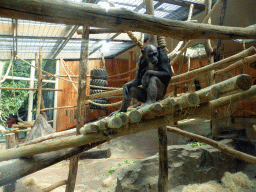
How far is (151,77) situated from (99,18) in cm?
106

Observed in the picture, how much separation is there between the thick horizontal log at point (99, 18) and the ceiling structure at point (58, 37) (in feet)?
1.71

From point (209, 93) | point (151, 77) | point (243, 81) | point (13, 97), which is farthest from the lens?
point (13, 97)

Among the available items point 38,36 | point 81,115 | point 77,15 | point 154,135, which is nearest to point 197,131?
point 154,135

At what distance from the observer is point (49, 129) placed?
3.78 metres

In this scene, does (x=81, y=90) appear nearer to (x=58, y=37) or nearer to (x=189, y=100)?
(x=58, y=37)

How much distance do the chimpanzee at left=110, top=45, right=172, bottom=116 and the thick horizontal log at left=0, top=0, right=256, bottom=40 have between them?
678 millimetres

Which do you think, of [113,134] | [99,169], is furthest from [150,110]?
[99,169]

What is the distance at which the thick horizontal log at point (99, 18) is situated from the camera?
2.96 ft

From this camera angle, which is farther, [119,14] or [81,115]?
[81,115]

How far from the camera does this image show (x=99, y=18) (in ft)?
3.45

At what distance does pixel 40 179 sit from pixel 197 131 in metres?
3.70

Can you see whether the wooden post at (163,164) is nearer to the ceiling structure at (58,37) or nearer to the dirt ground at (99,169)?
the dirt ground at (99,169)

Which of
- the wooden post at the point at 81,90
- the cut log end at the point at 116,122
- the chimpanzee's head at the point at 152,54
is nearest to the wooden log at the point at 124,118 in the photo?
the cut log end at the point at 116,122

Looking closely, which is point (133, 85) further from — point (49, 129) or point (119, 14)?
point (49, 129)
